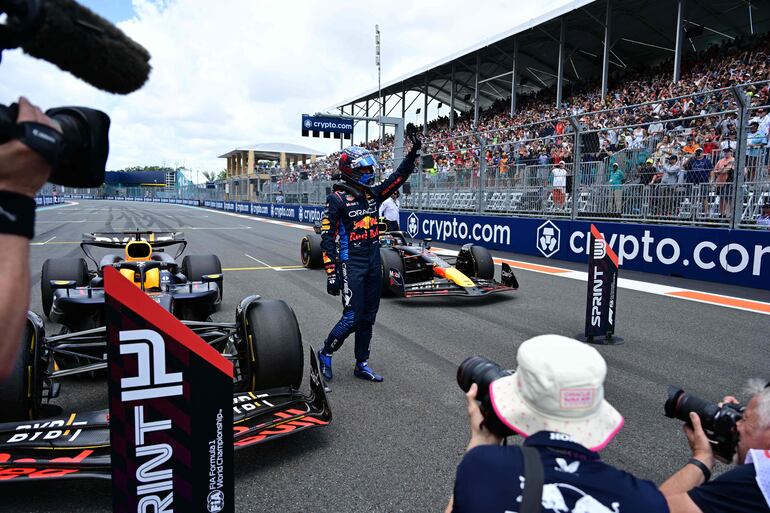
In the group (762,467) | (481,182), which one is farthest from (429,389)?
(481,182)

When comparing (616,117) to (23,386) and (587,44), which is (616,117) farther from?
(23,386)

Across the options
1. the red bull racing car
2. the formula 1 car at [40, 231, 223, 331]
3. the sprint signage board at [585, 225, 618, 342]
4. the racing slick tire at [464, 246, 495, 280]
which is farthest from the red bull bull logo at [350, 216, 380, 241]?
the racing slick tire at [464, 246, 495, 280]

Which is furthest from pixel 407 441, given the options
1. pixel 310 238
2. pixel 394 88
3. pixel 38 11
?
pixel 394 88

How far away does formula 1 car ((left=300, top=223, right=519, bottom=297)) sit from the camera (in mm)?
6824

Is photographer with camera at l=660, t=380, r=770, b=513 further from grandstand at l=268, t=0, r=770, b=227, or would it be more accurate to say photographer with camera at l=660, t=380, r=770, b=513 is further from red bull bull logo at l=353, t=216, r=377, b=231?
grandstand at l=268, t=0, r=770, b=227

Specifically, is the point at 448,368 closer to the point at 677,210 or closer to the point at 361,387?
the point at 361,387

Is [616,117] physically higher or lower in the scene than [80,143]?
higher

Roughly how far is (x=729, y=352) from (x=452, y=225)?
35.8 ft

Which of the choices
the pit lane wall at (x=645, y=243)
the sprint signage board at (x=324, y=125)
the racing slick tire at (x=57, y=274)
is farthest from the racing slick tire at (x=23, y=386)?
the sprint signage board at (x=324, y=125)

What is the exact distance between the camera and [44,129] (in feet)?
3.38

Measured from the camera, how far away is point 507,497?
3.77ft

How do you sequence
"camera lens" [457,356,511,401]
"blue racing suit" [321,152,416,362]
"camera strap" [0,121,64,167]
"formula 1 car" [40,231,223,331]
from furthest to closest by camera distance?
"formula 1 car" [40,231,223,331] → "blue racing suit" [321,152,416,362] → "camera lens" [457,356,511,401] → "camera strap" [0,121,64,167]

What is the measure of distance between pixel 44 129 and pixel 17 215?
0.57ft

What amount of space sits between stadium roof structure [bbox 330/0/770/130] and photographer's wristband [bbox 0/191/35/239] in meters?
20.2
